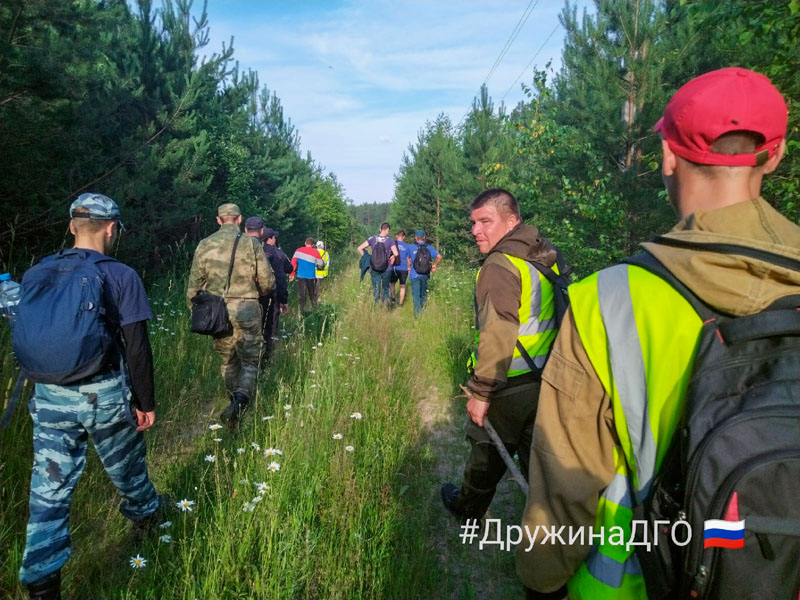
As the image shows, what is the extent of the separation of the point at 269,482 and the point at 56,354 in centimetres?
133

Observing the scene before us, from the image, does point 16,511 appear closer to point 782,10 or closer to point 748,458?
point 748,458

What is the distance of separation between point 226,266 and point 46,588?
9.81 feet

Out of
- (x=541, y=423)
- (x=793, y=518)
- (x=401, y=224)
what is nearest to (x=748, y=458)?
(x=793, y=518)

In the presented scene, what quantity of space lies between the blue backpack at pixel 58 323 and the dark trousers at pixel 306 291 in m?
7.32

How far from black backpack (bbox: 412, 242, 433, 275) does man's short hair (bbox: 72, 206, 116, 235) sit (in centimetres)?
783

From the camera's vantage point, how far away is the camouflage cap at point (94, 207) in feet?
7.75

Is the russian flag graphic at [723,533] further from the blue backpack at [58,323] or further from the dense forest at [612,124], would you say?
the dense forest at [612,124]

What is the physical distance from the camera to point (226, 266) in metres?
4.57

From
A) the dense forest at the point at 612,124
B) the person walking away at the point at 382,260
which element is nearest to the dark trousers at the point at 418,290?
the person walking away at the point at 382,260

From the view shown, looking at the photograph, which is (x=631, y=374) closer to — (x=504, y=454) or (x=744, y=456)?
(x=744, y=456)

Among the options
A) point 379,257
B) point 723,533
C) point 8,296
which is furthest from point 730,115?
point 379,257

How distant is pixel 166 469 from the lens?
3.31 meters

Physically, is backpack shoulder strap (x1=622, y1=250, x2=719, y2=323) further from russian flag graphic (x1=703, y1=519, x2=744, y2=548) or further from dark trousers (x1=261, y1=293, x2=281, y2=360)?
dark trousers (x1=261, y1=293, x2=281, y2=360)

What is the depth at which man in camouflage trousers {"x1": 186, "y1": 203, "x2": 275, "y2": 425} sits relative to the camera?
15.0ft
